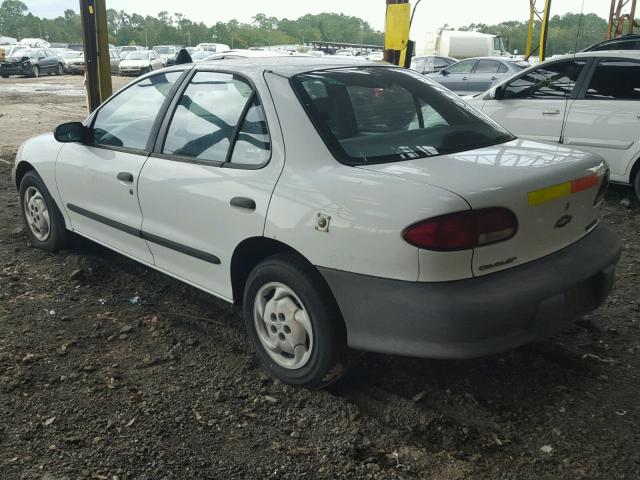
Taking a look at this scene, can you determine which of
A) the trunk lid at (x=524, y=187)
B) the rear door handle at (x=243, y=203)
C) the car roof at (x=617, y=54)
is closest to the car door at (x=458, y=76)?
the car roof at (x=617, y=54)

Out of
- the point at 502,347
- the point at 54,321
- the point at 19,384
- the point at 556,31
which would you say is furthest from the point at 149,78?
the point at 556,31

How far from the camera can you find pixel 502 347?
8.52 ft

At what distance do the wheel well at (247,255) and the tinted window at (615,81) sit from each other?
15.9 feet

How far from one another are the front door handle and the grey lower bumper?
1.63 m

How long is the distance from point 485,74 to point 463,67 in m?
0.92

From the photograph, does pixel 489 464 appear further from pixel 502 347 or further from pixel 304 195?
pixel 304 195

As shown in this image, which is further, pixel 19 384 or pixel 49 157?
pixel 49 157

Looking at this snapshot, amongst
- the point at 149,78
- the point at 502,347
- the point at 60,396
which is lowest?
the point at 60,396

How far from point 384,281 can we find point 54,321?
92.7 inches

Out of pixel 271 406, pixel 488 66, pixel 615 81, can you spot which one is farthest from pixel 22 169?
pixel 488 66

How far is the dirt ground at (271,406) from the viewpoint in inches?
101

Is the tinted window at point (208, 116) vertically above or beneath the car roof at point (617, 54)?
beneath

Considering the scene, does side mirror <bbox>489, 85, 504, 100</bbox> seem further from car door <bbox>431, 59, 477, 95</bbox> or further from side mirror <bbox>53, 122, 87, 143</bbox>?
car door <bbox>431, 59, 477, 95</bbox>

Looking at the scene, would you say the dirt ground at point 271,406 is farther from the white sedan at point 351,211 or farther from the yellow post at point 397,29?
the yellow post at point 397,29
